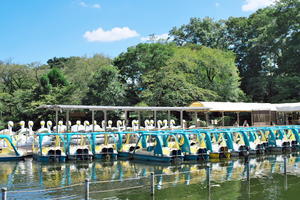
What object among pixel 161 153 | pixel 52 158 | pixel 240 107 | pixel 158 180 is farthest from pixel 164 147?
pixel 240 107

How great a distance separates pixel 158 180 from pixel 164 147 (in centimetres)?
609

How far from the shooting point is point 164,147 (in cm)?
2102

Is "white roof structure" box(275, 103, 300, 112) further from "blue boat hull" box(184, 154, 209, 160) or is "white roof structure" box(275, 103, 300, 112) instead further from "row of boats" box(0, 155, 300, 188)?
"blue boat hull" box(184, 154, 209, 160)

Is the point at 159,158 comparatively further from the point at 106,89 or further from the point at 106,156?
the point at 106,89

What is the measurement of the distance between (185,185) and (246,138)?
34.2ft

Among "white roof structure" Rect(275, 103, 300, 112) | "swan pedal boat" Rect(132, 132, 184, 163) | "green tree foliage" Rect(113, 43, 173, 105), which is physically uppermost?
"green tree foliage" Rect(113, 43, 173, 105)

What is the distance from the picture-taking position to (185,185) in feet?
45.2

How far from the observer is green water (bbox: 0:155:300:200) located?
40.2 feet

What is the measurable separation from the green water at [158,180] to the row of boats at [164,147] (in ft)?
2.98

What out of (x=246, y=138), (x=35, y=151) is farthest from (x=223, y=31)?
(x=35, y=151)

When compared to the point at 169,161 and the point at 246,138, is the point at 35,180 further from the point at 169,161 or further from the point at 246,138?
the point at 246,138

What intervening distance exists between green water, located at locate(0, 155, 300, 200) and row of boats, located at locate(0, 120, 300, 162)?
907 millimetres

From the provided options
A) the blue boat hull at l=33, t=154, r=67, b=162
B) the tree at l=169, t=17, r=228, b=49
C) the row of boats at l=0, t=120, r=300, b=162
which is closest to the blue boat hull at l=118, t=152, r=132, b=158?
the row of boats at l=0, t=120, r=300, b=162

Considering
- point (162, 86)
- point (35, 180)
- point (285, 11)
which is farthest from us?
point (285, 11)
